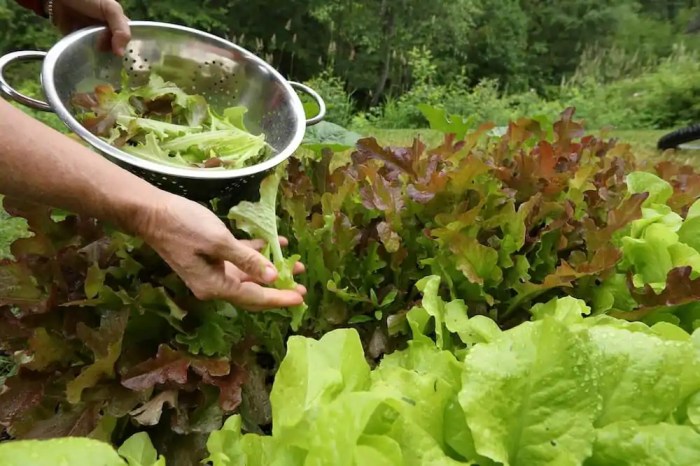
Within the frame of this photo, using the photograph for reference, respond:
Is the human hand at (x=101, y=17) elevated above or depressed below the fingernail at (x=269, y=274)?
above

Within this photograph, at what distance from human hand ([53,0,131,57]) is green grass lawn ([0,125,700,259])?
84 cm

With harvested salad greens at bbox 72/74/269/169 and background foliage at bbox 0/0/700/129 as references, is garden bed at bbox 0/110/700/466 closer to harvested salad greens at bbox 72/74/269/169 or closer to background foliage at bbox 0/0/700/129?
harvested salad greens at bbox 72/74/269/169

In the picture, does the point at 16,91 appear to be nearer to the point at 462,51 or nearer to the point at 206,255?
the point at 206,255

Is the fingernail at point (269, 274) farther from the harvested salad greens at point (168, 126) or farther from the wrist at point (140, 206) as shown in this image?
the harvested salad greens at point (168, 126)

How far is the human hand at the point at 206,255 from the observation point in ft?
3.08

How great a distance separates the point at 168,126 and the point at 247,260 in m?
0.72

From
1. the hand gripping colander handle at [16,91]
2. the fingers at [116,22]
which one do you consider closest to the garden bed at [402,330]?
the hand gripping colander handle at [16,91]

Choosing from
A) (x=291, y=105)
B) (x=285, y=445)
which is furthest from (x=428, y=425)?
(x=291, y=105)

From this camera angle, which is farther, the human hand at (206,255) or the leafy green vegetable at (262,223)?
the leafy green vegetable at (262,223)

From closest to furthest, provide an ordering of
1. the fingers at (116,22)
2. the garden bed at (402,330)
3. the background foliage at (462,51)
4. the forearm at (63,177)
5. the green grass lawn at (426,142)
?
the garden bed at (402,330)
the forearm at (63,177)
the fingers at (116,22)
the green grass lawn at (426,142)
the background foliage at (462,51)

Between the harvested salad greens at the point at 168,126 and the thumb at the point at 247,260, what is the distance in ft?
1.28

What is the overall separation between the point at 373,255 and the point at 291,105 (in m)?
0.55

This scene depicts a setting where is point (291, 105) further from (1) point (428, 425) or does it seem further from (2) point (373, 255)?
(1) point (428, 425)

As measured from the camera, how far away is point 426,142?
142 inches
